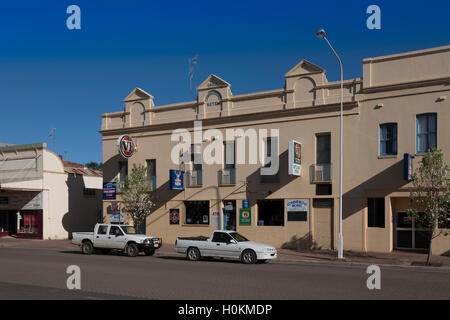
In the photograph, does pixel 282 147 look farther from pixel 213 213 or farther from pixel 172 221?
pixel 172 221

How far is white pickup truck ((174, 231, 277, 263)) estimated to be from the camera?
2069 cm

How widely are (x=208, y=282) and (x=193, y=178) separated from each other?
1782 centimetres

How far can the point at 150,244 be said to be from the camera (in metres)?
24.8

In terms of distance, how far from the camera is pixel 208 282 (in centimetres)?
1442

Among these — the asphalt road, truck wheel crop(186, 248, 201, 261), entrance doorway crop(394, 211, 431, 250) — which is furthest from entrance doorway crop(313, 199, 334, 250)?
truck wheel crop(186, 248, 201, 261)

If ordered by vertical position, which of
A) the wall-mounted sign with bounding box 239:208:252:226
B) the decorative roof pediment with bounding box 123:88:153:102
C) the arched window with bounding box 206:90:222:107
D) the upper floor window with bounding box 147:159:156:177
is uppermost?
the decorative roof pediment with bounding box 123:88:153:102

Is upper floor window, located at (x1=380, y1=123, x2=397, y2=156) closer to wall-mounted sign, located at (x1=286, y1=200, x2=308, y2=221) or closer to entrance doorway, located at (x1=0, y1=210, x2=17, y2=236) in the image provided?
wall-mounted sign, located at (x1=286, y1=200, x2=308, y2=221)

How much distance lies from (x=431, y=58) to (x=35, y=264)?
21.0 m

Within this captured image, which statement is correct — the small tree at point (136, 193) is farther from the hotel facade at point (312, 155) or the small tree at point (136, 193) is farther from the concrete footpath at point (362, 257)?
the concrete footpath at point (362, 257)

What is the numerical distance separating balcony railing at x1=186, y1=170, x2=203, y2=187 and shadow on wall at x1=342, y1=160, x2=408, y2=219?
9.78 metres

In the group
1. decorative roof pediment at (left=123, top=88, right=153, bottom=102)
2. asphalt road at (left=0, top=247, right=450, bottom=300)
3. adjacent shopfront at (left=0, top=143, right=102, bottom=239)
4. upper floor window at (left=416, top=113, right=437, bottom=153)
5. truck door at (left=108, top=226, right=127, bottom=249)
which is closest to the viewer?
asphalt road at (left=0, top=247, right=450, bottom=300)

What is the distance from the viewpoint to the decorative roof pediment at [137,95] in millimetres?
34625

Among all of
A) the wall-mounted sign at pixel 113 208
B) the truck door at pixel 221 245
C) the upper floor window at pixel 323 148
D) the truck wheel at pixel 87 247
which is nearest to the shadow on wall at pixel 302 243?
the upper floor window at pixel 323 148
